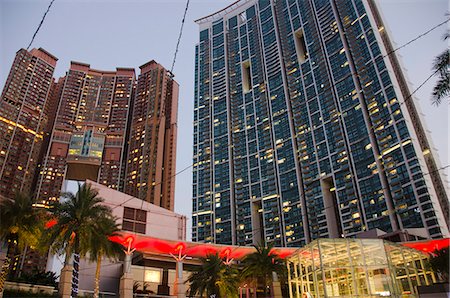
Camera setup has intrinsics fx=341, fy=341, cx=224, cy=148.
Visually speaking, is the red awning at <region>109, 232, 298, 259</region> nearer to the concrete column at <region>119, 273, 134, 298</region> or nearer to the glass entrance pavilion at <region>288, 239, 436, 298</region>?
the concrete column at <region>119, 273, 134, 298</region>

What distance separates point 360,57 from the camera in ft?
383

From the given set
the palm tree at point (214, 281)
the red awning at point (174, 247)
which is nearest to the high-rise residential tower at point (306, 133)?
the red awning at point (174, 247)

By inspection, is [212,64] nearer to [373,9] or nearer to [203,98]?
[203,98]

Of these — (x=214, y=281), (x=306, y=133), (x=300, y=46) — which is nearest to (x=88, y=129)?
(x=306, y=133)

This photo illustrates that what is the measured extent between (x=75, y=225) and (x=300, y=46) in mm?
136902

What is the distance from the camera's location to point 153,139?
15038 centimetres

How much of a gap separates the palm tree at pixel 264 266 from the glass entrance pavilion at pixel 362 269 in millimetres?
8594

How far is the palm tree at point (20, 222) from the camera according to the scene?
24.6 meters

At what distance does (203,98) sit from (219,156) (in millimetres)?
34829

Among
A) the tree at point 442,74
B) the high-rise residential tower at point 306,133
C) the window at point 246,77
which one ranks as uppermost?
the window at point 246,77

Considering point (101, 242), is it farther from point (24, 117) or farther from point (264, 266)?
point (24, 117)

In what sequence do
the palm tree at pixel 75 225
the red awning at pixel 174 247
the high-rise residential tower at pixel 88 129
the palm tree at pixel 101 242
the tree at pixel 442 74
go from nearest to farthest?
1. the tree at pixel 442 74
2. the palm tree at pixel 75 225
3. the palm tree at pixel 101 242
4. the red awning at pixel 174 247
5. the high-rise residential tower at pixel 88 129

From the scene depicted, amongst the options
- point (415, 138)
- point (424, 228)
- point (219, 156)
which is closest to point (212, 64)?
point (219, 156)

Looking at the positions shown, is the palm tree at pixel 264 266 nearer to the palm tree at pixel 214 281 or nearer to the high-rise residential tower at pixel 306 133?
the palm tree at pixel 214 281
